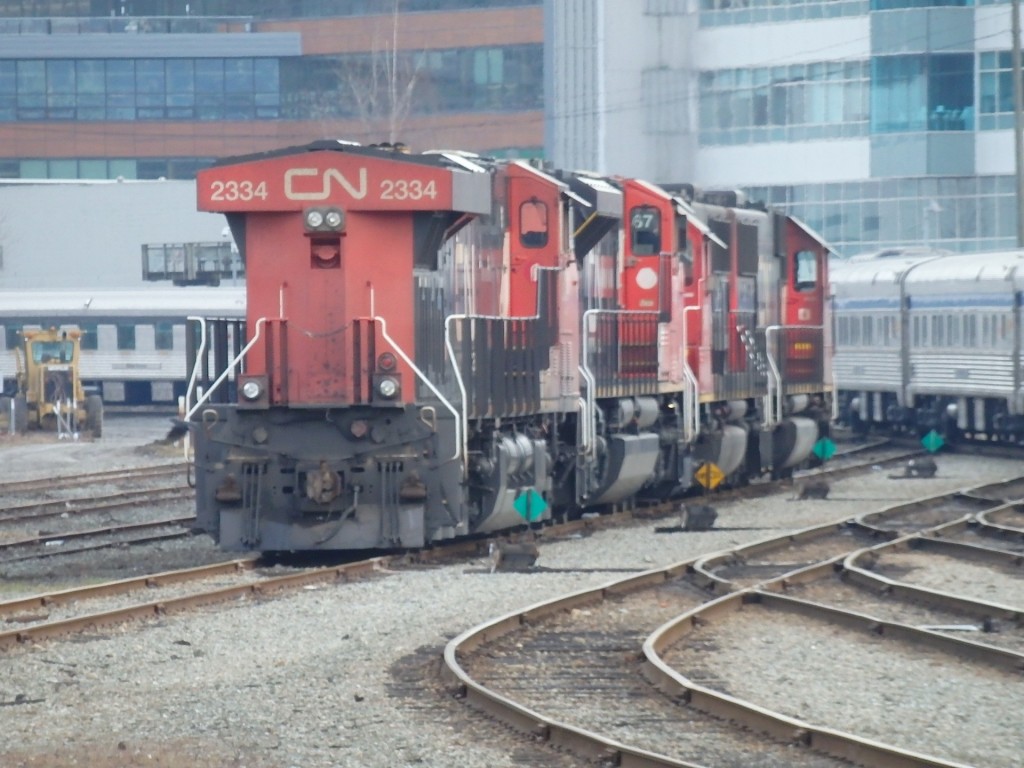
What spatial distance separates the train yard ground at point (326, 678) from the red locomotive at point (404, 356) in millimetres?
767

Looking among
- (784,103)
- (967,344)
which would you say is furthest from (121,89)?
(967,344)

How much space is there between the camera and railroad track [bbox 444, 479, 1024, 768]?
733cm

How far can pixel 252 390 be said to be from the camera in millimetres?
13367

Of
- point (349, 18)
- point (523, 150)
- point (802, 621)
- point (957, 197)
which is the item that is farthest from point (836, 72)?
point (802, 621)

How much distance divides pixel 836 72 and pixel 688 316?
34518 millimetres

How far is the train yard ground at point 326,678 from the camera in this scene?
288 inches

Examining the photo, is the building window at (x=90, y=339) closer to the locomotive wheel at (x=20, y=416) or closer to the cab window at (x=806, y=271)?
the locomotive wheel at (x=20, y=416)

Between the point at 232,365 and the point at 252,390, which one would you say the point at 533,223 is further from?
the point at 252,390

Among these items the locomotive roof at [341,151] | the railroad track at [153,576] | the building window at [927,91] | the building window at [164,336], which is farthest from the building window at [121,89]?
the locomotive roof at [341,151]

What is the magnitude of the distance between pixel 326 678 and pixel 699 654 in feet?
6.86

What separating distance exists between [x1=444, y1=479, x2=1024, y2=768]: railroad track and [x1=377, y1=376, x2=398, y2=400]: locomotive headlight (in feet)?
7.89

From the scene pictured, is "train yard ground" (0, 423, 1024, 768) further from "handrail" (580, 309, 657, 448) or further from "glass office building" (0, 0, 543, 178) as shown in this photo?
"glass office building" (0, 0, 543, 178)

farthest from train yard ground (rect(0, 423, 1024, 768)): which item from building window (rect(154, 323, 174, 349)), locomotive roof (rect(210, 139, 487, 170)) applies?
building window (rect(154, 323, 174, 349))

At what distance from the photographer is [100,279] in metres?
55.9
